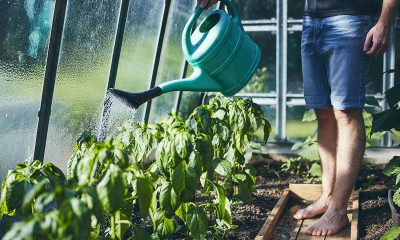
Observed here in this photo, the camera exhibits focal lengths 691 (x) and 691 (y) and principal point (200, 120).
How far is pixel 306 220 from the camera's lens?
3.57m

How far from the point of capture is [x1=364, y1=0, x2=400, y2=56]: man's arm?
305cm

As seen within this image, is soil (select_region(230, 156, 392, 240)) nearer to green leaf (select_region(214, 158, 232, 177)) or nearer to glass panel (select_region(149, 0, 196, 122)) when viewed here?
green leaf (select_region(214, 158, 232, 177))

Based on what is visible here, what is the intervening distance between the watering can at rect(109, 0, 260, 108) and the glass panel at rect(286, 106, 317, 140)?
2.10m

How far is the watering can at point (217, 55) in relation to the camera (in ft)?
9.26

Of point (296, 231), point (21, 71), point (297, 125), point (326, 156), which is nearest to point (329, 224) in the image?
point (296, 231)

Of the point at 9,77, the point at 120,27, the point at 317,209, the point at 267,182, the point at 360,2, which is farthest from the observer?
the point at 267,182

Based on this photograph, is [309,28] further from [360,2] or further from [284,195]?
[284,195]

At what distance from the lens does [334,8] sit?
3.21 meters

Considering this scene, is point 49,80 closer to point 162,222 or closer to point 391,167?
point 162,222

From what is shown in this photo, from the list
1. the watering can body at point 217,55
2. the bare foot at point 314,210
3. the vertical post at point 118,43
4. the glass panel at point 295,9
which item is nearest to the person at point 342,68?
the bare foot at point 314,210

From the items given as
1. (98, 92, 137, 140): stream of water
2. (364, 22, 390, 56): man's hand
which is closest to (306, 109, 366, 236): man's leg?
(364, 22, 390, 56): man's hand

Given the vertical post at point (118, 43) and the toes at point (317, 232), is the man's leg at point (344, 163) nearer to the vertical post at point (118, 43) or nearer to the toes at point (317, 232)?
the toes at point (317, 232)

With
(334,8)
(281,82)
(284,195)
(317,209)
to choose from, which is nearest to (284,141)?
(281,82)

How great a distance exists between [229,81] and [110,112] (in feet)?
2.15
